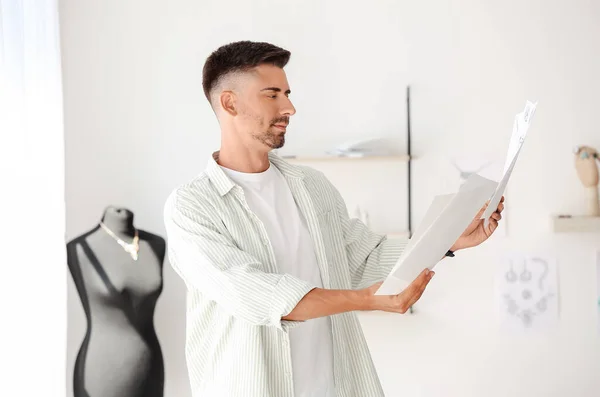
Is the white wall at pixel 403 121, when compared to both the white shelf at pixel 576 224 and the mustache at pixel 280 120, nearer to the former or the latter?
the white shelf at pixel 576 224

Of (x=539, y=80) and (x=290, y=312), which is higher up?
(x=539, y=80)

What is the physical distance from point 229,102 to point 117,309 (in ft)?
4.74

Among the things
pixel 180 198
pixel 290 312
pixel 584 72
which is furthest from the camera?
pixel 584 72

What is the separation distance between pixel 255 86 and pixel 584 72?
2.11 m

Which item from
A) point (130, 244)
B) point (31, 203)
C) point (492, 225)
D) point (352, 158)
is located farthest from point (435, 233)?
point (130, 244)

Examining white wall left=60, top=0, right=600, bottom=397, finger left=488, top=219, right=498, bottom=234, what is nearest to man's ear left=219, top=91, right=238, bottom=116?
finger left=488, top=219, right=498, bottom=234

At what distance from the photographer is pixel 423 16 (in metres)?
3.43

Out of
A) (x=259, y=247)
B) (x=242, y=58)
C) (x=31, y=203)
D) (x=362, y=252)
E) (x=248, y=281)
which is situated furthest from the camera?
(x=31, y=203)

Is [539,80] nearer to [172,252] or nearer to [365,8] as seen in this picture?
[365,8]

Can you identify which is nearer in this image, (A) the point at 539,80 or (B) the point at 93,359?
(B) the point at 93,359

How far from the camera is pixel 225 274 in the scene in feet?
5.34

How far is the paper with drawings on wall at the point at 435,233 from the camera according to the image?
141 centimetres

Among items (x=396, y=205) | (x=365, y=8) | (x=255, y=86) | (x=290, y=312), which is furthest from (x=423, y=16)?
(x=290, y=312)

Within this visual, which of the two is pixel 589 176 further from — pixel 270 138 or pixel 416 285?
pixel 416 285
